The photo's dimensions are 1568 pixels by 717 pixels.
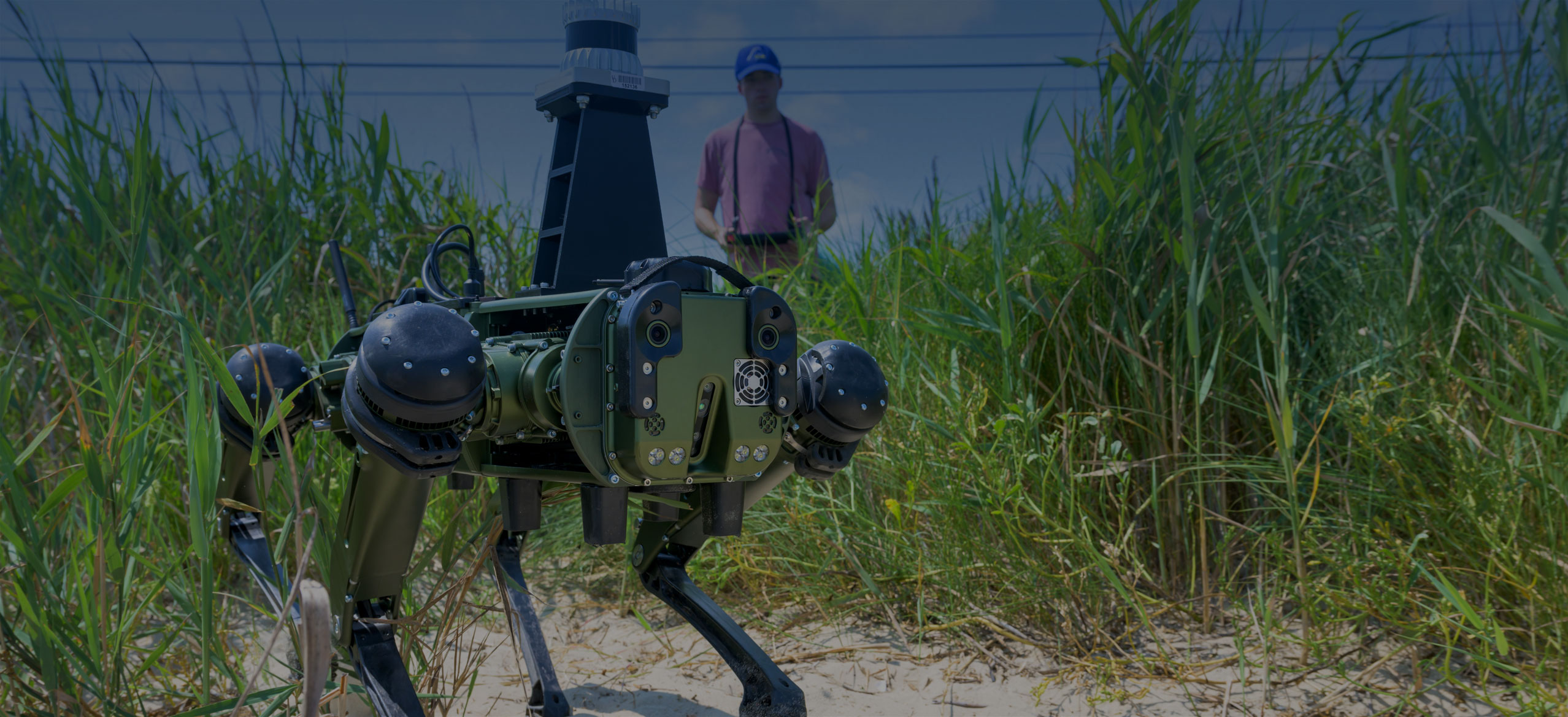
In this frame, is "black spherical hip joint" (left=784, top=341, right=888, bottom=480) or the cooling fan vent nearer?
the cooling fan vent

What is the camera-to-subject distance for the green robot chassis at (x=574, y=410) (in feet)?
4.08

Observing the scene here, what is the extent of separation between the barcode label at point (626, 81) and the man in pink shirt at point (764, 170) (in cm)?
207

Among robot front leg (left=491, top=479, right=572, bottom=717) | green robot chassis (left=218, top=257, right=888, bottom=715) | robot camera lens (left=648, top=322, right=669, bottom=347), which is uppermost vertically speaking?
robot camera lens (left=648, top=322, right=669, bottom=347)

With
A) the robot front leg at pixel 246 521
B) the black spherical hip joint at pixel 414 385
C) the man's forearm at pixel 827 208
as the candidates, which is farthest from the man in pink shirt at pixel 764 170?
the black spherical hip joint at pixel 414 385

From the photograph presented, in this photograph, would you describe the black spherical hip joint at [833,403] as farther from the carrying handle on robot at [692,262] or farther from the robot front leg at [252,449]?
the robot front leg at [252,449]

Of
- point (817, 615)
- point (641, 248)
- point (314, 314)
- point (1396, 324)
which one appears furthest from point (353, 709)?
point (1396, 324)

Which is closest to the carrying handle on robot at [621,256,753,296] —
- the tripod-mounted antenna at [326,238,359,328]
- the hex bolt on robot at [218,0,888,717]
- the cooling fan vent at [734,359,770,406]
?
the hex bolt on robot at [218,0,888,717]

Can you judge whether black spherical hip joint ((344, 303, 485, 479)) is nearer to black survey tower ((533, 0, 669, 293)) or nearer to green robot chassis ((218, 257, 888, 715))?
green robot chassis ((218, 257, 888, 715))

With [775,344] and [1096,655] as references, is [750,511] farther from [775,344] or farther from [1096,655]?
[775,344]

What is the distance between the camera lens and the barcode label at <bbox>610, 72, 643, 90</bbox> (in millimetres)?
1601

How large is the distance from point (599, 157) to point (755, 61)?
263 centimetres

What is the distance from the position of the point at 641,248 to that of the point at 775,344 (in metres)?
0.41

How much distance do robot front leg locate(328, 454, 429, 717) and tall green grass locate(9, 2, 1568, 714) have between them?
0.30ft

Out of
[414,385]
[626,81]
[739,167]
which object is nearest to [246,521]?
[414,385]
